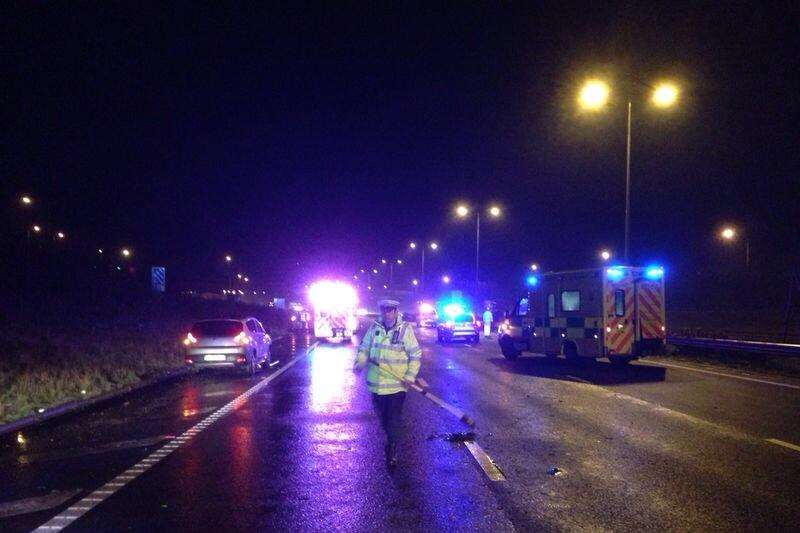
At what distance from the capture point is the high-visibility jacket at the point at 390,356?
262 inches

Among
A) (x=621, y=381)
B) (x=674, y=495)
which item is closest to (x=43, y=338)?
(x=621, y=381)

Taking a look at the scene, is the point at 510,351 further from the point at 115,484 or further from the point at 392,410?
the point at 115,484

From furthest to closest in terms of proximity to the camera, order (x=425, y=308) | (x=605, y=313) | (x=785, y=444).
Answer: (x=425, y=308)
(x=605, y=313)
(x=785, y=444)

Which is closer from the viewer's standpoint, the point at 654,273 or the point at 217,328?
the point at 217,328

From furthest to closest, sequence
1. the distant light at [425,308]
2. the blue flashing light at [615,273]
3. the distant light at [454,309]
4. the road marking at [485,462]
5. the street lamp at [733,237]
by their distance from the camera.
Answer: the distant light at [425,308] → the street lamp at [733,237] → the distant light at [454,309] → the blue flashing light at [615,273] → the road marking at [485,462]

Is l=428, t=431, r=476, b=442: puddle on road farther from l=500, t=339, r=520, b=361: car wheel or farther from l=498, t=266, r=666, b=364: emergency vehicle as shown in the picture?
l=500, t=339, r=520, b=361: car wheel

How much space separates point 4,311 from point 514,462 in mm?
35438

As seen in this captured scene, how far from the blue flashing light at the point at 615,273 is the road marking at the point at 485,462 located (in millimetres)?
10434

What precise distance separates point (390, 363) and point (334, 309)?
964 inches

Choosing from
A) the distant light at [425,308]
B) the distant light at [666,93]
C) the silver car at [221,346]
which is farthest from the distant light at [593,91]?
the distant light at [425,308]

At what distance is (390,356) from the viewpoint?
21.8 ft

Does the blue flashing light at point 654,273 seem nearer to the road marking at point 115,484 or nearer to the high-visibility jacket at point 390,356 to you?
the road marking at point 115,484

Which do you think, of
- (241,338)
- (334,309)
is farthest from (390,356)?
(334,309)

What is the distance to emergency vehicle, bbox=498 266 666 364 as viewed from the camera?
17.1 m
